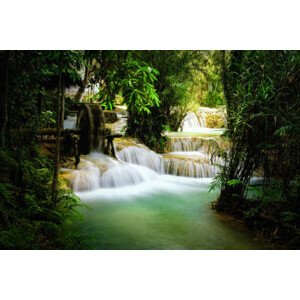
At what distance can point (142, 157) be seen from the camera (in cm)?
721

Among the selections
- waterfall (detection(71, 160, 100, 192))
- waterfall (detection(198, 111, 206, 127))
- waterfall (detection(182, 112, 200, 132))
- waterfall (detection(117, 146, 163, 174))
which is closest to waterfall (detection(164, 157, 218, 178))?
waterfall (detection(117, 146, 163, 174))

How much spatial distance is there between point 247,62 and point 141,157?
389 cm

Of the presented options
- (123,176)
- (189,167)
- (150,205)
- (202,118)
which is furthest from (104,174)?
(202,118)

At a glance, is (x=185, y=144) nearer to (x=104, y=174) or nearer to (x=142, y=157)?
(x=142, y=157)

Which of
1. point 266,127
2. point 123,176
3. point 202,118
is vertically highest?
point 202,118

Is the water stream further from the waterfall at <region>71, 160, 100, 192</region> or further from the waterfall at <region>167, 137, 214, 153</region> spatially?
the waterfall at <region>167, 137, 214, 153</region>

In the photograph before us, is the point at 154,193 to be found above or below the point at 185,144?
below

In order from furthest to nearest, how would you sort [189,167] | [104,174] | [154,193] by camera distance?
[189,167] < [104,174] < [154,193]

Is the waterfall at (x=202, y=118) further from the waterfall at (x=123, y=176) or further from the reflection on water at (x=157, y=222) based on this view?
the reflection on water at (x=157, y=222)

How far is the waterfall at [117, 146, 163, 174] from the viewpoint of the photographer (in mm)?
7098

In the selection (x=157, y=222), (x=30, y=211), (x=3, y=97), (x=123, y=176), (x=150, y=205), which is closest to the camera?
(x=30, y=211)

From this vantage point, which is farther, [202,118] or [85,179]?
[202,118]

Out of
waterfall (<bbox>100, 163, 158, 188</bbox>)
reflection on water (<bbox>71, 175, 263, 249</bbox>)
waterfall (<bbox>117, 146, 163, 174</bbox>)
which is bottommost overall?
reflection on water (<bbox>71, 175, 263, 249</bbox>)
